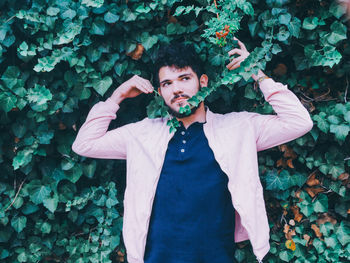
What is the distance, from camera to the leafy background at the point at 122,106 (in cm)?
178

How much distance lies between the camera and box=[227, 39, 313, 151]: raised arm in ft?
5.21

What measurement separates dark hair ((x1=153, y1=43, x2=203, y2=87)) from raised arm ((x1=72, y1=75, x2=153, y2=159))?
16cm

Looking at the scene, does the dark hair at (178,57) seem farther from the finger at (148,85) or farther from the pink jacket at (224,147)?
the pink jacket at (224,147)

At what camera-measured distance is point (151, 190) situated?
1.68m

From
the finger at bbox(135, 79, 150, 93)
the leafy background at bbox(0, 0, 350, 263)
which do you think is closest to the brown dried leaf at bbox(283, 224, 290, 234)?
the leafy background at bbox(0, 0, 350, 263)

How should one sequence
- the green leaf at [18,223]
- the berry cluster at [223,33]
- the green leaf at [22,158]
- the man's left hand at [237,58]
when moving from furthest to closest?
1. the green leaf at [18,223]
2. the green leaf at [22,158]
3. the man's left hand at [237,58]
4. the berry cluster at [223,33]

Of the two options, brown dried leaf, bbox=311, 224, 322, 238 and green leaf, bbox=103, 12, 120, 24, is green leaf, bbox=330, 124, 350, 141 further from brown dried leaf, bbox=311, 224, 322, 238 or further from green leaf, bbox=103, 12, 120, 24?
green leaf, bbox=103, 12, 120, 24

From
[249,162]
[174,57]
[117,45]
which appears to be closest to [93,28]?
[117,45]

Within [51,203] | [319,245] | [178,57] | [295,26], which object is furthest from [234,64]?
[51,203]

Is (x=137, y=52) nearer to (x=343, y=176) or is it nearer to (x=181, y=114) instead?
(x=181, y=114)

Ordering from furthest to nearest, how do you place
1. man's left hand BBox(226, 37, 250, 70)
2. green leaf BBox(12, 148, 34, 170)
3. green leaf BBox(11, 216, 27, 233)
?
green leaf BBox(11, 216, 27, 233)
green leaf BBox(12, 148, 34, 170)
man's left hand BBox(226, 37, 250, 70)

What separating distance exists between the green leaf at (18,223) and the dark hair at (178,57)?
4.06 feet

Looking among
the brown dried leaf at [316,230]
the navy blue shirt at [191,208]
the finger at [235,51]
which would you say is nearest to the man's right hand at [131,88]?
the navy blue shirt at [191,208]

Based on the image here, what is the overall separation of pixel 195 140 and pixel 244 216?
461 mm
